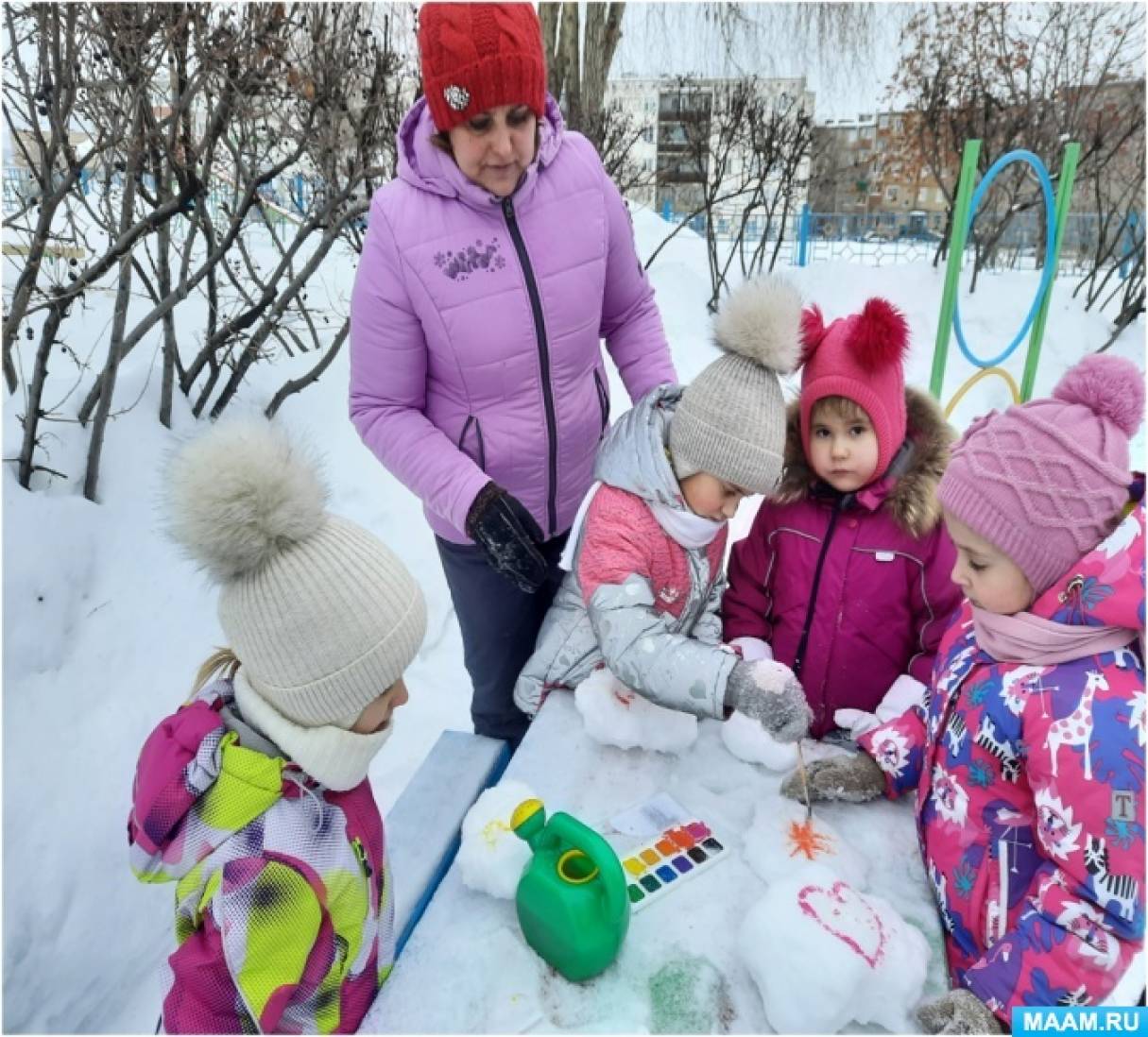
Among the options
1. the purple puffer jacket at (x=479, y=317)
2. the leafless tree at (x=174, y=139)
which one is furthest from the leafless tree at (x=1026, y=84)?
the purple puffer jacket at (x=479, y=317)

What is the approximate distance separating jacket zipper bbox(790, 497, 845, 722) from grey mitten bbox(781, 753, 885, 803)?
31 centimetres

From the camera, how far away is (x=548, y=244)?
60.1 inches

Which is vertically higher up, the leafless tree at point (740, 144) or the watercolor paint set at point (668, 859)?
the leafless tree at point (740, 144)

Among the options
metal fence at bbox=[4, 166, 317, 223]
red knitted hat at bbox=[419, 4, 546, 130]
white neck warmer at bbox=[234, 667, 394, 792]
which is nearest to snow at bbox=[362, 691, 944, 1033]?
white neck warmer at bbox=[234, 667, 394, 792]

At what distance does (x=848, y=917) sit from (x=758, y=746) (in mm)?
394

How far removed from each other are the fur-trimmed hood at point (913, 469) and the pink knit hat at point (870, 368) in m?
0.04

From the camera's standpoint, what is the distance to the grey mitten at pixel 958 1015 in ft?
3.01

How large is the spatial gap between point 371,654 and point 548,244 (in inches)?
35.0

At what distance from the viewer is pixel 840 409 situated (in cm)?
151

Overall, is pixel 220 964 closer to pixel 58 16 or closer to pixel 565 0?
pixel 58 16

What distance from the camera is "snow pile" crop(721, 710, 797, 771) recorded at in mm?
1333

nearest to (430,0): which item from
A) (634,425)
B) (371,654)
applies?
(634,425)

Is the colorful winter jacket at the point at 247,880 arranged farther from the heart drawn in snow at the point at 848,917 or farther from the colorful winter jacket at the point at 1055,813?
the colorful winter jacket at the point at 1055,813

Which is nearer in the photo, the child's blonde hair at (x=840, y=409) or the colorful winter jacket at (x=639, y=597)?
the colorful winter jacket at (x=639, y=597)
